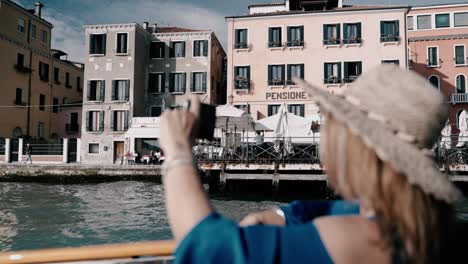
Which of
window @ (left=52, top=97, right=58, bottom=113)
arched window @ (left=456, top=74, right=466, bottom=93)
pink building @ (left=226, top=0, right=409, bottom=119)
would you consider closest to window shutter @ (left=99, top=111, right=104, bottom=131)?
window @ (left=52, top=97, right=58, bottom=113)

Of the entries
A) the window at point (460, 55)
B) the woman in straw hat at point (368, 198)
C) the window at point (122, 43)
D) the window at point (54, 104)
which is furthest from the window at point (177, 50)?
the woman in straw hat at point (368, 198)

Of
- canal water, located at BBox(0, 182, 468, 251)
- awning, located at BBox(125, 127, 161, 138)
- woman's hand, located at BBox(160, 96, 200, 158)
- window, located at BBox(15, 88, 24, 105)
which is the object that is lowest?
canal water, located at BBox(0, 182, 468, 251)

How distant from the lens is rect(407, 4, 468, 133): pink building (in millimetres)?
25188

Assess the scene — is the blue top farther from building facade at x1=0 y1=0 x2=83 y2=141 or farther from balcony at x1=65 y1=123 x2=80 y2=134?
balcony at x1=65 y1=123 x2=80 y2=134

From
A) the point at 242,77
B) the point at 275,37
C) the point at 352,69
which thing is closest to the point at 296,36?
the point at 275,37

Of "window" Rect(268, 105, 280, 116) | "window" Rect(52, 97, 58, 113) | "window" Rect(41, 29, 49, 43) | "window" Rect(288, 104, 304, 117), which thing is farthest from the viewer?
"window" Rect(52, 97, 58, 113)

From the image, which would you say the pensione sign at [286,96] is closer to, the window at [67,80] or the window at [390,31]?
the window at [390,31]

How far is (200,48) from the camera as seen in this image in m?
26.8

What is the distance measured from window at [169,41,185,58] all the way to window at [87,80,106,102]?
4684 millimetres

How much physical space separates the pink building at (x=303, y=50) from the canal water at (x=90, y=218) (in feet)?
35.0

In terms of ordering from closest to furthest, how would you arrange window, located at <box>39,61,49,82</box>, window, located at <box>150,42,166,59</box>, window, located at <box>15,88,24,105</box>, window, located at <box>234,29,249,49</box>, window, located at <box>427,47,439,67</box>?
window, located at <box>234,29,249,49</box> < window, located at <box>427,47,439,67</box> < window, located at <box>150,42,166,59</box> < window, located at <box>15,88,24,105</box> < window, located at <box>39,61,49,82</box>

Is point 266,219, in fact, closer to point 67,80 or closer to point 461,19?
point 461,19

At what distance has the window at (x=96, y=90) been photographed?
2675 centimetres

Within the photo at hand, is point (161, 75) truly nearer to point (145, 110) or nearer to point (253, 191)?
point (145, 110)
